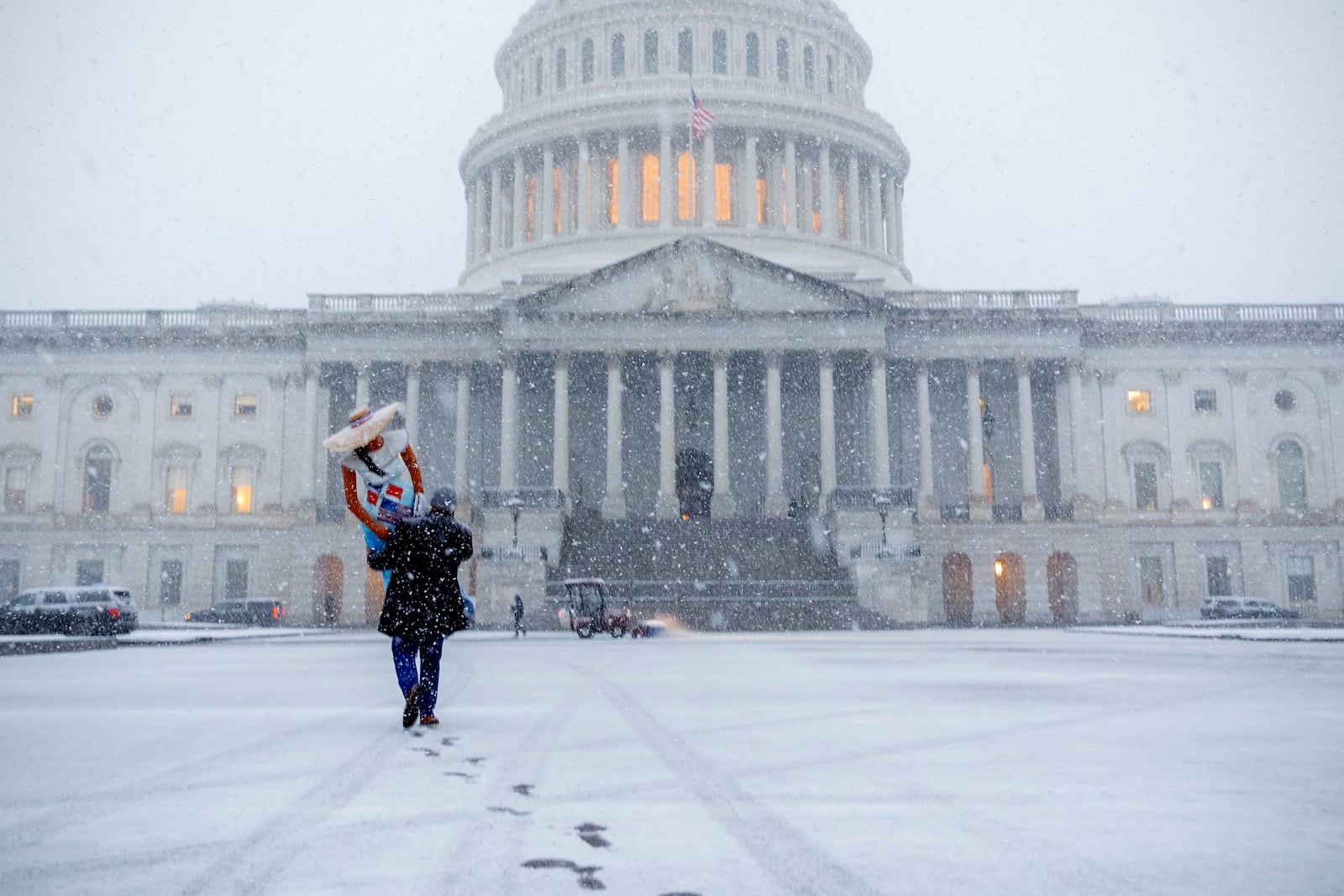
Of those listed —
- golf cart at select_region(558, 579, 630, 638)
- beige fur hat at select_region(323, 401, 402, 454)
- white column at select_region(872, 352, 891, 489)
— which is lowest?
golf cart at select_region(558, 579, 630, 638)

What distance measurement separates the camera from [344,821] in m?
5.79

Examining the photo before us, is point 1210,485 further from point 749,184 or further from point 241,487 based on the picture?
point 241,487

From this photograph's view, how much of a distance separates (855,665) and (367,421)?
11422mm

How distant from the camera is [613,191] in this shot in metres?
71.4

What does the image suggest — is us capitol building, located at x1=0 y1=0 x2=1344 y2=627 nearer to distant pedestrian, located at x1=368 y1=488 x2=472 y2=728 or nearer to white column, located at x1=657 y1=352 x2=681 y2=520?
white column, located at x1=657 y1=352 x2=681 y2=520

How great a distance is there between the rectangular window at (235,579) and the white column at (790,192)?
1440 inches

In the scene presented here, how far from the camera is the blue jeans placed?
394 inches

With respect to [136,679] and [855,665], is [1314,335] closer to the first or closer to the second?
[855,665]

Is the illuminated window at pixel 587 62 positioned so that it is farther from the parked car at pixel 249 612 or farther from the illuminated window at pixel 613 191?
the parked car at pixel 249 612

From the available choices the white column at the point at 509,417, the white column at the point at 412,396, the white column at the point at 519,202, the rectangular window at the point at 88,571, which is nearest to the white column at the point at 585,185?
the white column at the point at 519,202

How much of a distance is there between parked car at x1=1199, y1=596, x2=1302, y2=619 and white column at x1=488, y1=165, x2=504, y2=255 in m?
46.5

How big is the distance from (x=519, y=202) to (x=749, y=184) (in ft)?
47.8

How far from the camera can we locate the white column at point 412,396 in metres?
56.8

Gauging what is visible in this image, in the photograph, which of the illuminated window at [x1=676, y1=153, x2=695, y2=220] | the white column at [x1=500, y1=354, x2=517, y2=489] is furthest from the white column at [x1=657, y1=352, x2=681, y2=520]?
the illuminated window at [x1=676, y1=153, x2=695, y2=220]
